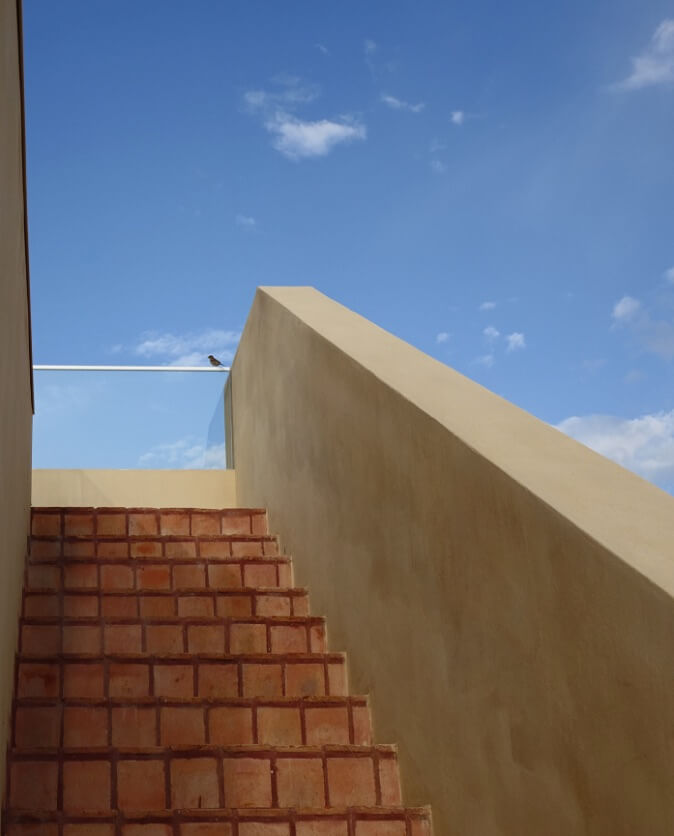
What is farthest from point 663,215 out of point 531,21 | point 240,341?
point 240,341

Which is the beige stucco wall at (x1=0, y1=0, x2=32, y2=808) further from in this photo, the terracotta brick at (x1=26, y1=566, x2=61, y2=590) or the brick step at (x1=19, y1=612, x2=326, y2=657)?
the terracotta brick at (x1=26, y1=566, x2=61, y2=590)

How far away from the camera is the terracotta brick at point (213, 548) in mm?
4211

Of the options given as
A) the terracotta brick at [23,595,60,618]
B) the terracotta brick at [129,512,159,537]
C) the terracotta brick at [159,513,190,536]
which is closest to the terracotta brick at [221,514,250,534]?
the terracotta brick at [159,513,190,536]

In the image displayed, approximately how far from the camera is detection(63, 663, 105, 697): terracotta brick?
3041 mm

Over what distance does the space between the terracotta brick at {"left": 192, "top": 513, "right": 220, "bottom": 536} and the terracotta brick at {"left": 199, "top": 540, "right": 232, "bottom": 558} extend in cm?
28

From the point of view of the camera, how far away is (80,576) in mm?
3805

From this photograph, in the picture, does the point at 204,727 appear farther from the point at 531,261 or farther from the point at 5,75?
the point at 531,261

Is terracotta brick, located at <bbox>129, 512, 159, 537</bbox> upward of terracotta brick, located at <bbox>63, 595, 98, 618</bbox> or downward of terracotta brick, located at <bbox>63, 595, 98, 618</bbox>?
upward

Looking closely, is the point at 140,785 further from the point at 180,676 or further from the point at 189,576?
the point at 189,576

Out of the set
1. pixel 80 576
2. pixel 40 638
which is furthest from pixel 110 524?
pixel 40 638

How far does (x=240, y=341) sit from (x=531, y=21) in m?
11.4

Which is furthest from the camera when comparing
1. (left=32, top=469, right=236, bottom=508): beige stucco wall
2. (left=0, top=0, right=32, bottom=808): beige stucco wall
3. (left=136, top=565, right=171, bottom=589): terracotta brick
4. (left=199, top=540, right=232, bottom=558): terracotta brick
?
(left=32, top=469, right=236, bottom=508): beige stucco wall

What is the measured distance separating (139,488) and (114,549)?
2120 millimetres

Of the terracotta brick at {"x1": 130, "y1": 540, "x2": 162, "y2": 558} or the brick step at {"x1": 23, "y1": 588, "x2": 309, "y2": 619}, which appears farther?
the terracotta brick at {"x1": 130, "y1": 540, "x2": 162, "y2": 558}
